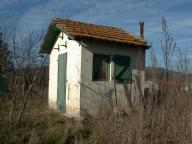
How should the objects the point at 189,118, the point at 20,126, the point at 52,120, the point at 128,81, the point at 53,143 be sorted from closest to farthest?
the point at 189,118
the point at 53,143
the point at 20,126
the point at 52,120
the point at 128,81

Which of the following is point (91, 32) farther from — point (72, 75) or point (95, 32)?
point (72, 75)

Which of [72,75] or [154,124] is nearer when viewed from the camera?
[154,124]

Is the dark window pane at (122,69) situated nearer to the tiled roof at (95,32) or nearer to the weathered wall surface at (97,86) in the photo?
the weathered wall surface at (97,86)

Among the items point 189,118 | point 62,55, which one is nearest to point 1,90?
point 62,55

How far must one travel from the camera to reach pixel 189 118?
7.23 meters

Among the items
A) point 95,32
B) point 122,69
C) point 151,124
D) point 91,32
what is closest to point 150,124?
point 151,124

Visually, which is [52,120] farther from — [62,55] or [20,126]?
Answer: [62,55]

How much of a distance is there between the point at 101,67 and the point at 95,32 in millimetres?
1425

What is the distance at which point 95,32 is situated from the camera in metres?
13.4

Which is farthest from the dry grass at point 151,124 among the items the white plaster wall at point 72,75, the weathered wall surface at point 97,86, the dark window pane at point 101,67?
the dark window pane at point 101,67

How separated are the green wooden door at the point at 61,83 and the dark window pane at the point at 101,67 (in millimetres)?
1611

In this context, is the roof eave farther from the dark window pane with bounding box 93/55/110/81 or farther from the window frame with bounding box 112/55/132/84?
the window frame with bounding box 112/55/132/84

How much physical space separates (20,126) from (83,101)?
8.89 ft

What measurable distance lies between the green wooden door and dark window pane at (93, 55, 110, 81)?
63.4 inches
